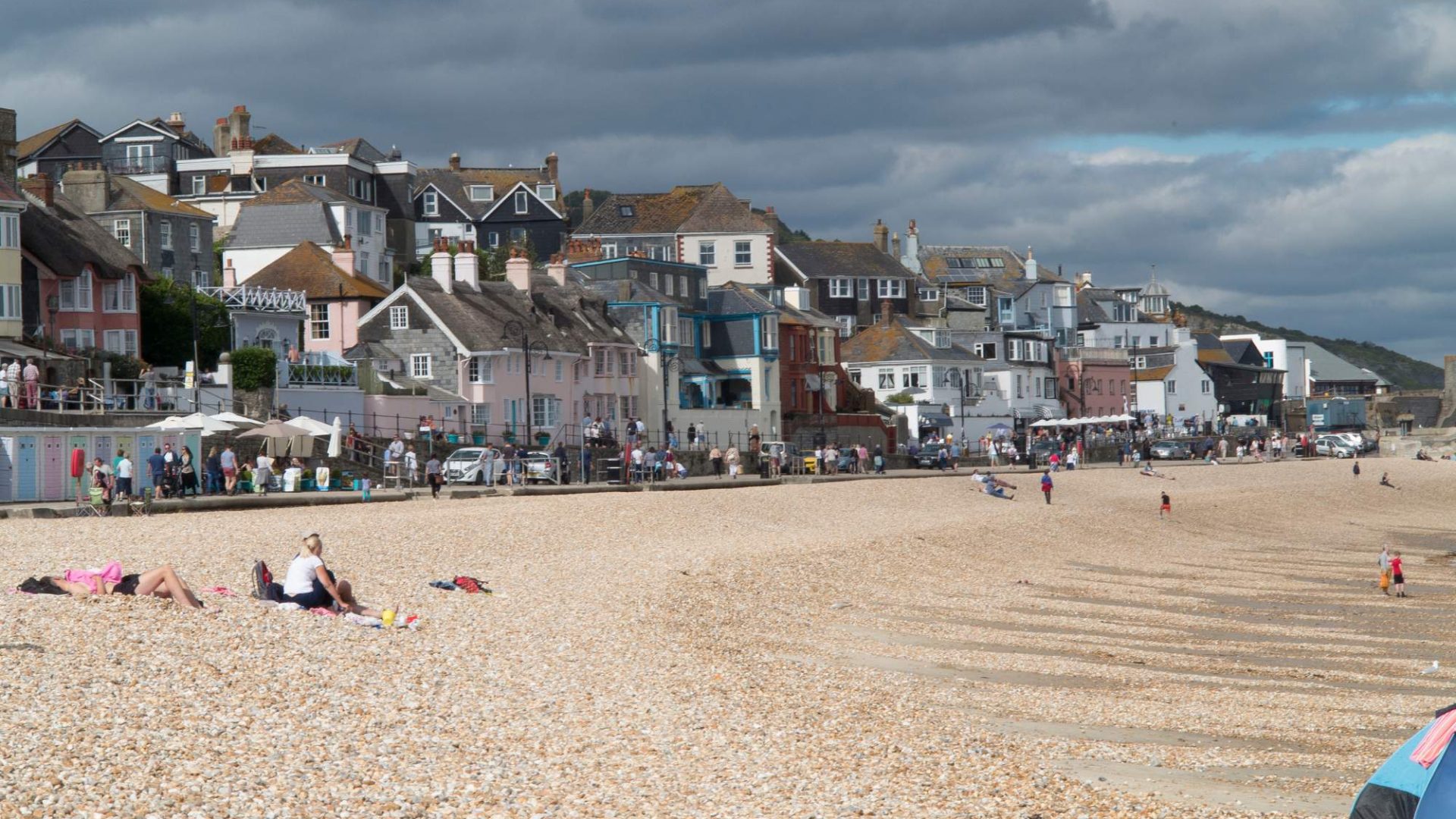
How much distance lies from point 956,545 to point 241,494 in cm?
1693

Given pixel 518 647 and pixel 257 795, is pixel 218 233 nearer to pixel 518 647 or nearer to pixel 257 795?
pixel 518 647

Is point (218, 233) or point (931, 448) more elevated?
point (218, 233)

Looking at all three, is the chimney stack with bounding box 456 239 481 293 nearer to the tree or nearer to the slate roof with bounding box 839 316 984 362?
the tree

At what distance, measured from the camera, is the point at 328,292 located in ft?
211

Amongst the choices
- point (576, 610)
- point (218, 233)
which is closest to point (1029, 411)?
point (218, 233)

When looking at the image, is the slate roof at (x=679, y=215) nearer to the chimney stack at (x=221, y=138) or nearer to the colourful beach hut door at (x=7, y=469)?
the chimney stack at (x=221, y=138)

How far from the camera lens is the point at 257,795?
1102 cm

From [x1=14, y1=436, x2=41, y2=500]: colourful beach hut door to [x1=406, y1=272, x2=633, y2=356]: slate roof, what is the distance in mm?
23230

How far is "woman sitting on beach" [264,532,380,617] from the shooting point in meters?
18.9

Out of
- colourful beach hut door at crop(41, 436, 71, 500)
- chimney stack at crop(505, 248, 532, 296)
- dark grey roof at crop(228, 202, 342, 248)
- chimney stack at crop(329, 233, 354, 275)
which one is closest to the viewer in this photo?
colourful beach hut door at crop(41, 436, 71, 500)

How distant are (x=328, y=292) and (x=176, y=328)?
7.64 meters

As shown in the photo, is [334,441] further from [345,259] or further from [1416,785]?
[1416,785]

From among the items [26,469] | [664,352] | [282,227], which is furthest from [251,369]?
[282,227]

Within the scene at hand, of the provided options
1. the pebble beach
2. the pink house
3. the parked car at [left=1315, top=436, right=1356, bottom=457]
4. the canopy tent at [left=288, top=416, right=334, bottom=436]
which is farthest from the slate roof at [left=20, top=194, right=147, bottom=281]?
the parked car at [left=1315, top=436, right=1356, bottom=457]
